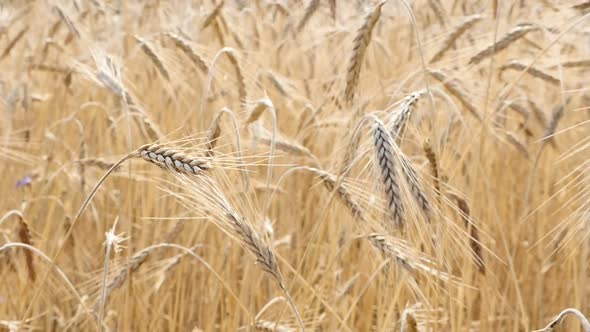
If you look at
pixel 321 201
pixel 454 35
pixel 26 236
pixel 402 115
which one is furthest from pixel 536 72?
pixel 26 236

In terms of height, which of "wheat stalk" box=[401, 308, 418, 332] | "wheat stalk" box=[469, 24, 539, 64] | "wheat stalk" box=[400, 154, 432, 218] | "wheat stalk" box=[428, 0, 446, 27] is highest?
"wheat stalk" box=[428, 0, 446, 27]

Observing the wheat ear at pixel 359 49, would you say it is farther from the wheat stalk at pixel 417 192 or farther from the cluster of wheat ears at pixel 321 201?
the wheat stalk at pixel 417 192

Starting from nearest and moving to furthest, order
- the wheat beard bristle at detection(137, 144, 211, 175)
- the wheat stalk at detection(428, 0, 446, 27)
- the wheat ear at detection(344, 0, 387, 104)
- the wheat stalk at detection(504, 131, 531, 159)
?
the wheat beard bristle at detection(137, 144, 211, 175) → the wheat ear at detection(344, 0, 387, 104) → the wheat stalk at detection(504, 131, 531, 159) → the wheat stalk at detection(428, 0, 446, 27)

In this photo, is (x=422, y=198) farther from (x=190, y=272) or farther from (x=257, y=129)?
(x=190, y=272)

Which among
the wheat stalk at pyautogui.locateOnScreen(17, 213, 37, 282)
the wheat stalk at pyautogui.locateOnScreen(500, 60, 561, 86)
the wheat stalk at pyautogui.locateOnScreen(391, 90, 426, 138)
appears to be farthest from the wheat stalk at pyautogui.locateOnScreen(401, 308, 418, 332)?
the wheat stalk at pyautogui.locateOnScreen(500, 60, 561, 86)

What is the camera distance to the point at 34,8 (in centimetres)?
439

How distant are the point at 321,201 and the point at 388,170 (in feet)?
2.86

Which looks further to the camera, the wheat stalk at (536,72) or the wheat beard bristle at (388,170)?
the wheat stalk at (536,72)

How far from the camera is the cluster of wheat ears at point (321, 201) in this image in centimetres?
136

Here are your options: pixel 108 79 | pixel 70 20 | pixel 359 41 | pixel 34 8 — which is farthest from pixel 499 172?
pixel 34 8

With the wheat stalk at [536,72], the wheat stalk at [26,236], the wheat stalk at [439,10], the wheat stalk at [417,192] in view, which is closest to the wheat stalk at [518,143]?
the wheat stalk at [536,72]

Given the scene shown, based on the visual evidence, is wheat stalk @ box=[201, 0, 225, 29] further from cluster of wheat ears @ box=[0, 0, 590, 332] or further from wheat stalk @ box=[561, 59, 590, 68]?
wheat stalk @ box=[561, 59, 590, 68]

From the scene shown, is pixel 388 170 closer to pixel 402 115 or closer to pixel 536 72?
pixel 402 115

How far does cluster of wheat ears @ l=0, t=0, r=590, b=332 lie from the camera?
1358 mm
